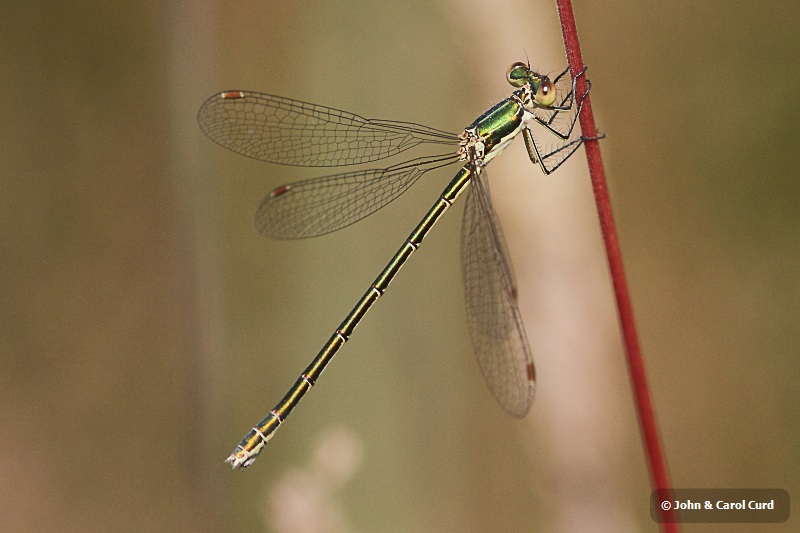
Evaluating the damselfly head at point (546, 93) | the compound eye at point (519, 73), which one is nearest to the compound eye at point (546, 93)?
the damselfly head at point (546, 93)

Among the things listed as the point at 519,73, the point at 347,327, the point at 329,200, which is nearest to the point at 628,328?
the point at 519,73

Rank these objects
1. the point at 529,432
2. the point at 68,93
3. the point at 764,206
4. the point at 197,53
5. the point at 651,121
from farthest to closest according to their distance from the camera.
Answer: the point at 197,53
the point at 68,93
the point at 529,432
the point at 651,121
the point at 764,206

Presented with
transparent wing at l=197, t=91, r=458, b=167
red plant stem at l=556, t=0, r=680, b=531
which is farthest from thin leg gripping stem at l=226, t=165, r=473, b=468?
red plant stem at l=556, t=0, r=680, b=531

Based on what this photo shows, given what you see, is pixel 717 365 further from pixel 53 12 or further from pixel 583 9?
pixel 53 12

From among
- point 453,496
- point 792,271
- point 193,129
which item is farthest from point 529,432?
point 193,129

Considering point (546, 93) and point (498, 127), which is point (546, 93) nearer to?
point (546, 93)

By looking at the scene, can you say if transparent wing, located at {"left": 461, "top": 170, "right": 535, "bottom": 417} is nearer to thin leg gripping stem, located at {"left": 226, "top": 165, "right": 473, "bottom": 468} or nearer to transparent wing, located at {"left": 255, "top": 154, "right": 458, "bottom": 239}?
thin leg gripping stem, located at {"left": 226, "top": 165, "right": 473, "bottom": 468}
